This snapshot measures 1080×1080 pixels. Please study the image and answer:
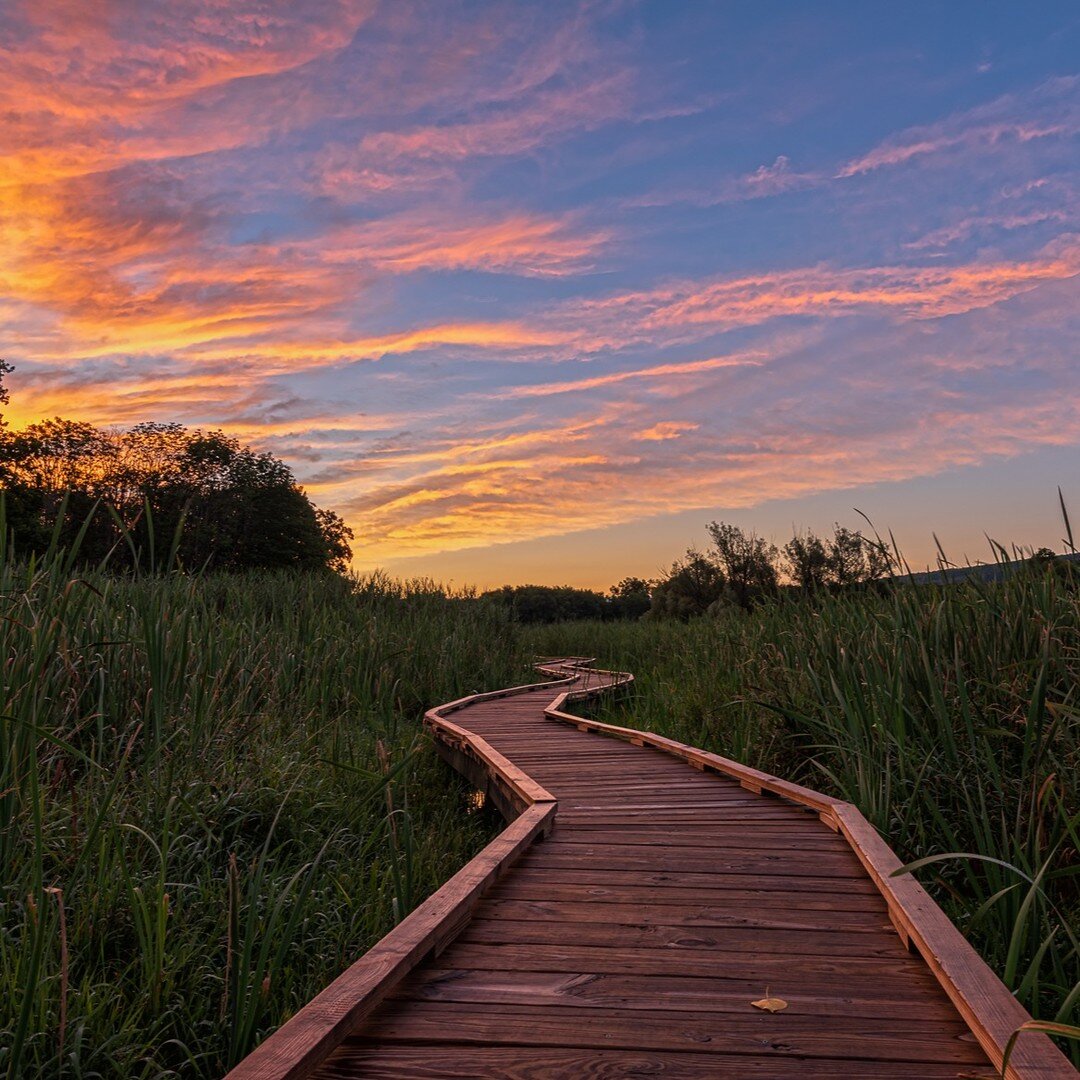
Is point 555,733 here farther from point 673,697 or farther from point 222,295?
point 222,295

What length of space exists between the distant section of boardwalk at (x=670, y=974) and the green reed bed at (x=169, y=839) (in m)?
0.43

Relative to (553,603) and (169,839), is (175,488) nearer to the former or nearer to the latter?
(553,603)

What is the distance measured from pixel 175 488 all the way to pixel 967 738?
3192cm

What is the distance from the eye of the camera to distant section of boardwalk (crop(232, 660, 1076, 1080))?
6.29 feet

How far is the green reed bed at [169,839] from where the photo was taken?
8.35 feet

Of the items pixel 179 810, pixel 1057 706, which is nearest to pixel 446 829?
pixel 179 810

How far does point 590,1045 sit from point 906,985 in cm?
100

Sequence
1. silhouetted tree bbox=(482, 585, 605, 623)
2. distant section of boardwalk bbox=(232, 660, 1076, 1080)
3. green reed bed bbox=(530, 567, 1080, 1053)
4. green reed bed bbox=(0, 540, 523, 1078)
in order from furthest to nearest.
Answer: silhouetted tree bbox=(482, 585, 605, 623) < green reed bed bbox=(530, 567, 1080, 1053) < green reed bed bbox=(0, 540, 523, 1078) < distant section of boardwalk bbox=(232, 660, 1076, 1080)

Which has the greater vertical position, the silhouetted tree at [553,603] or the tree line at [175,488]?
the tree line at [175,488]

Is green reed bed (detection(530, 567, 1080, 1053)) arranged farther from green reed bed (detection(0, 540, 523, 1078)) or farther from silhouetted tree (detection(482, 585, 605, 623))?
silhouetted tree (detection(482, 585, 605, 623))

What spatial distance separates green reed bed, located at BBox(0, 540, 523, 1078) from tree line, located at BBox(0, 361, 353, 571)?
23.7 metres

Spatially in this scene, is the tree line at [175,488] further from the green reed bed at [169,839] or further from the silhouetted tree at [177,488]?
the green reed bed at [169,839]

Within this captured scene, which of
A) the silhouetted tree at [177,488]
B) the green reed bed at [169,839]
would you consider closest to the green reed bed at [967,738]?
the green reed bed at [169,839]

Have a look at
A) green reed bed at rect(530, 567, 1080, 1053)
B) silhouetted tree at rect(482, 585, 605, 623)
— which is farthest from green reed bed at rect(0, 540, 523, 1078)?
silhouetted tree at rect(482, 585, 605, 623)
